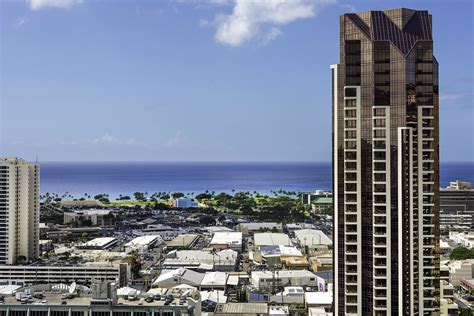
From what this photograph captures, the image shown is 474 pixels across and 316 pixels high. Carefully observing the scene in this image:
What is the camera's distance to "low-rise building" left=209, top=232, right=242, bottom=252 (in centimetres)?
2884

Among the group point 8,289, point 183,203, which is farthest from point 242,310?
point 183,203

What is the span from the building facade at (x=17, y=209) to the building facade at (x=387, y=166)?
19391 mm

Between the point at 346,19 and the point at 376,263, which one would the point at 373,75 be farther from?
the point at 376,263

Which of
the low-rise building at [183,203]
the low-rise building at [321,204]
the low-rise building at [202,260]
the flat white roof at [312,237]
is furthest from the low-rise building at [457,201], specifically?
the low-rise building at [183,203]

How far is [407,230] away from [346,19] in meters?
3.18

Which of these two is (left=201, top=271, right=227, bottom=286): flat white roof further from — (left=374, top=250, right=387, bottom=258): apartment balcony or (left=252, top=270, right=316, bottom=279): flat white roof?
(left=374, top=250, right=387, bottom=258): apartment balcony

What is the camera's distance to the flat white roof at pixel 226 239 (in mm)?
29462

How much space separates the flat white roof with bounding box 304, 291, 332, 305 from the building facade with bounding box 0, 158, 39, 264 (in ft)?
42.6

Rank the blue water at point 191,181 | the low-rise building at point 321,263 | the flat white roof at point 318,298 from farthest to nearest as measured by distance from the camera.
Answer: the blue water at point 191,181, the low-rise building at point 321,263, the flat white roof at point 318,298

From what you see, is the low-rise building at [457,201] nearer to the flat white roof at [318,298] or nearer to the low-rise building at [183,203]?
the low-rise building at [183,203]

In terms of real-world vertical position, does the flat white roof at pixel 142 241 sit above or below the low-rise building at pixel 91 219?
below

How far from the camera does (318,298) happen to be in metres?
17.8

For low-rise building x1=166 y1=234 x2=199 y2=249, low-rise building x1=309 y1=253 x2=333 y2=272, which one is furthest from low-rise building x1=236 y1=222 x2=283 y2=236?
low-rise building x1=309 y1=253 x2=333 y2=272

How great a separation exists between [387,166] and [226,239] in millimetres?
22450
